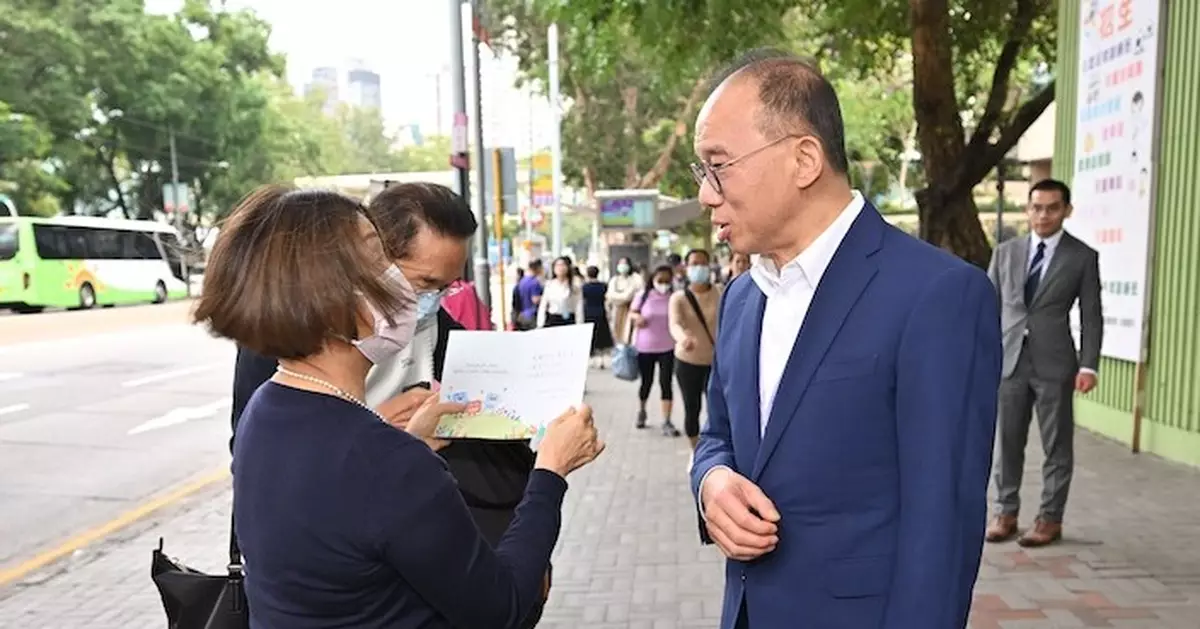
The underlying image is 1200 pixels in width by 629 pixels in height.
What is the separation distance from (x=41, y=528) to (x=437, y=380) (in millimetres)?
5018

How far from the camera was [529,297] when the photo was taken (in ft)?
45.1

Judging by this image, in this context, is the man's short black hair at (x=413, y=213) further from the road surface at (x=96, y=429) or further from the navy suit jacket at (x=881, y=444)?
the navy suit jacket at (x=881, y=444)

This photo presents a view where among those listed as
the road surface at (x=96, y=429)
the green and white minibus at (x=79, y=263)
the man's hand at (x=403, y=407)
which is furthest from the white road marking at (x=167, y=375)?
the man's hand at (x=403, y=407)

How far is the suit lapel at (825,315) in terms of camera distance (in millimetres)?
1599

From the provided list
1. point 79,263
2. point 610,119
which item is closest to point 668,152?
point 610,119

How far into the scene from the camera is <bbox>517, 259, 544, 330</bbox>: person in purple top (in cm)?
1352

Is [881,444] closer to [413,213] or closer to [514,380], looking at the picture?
[514,380]

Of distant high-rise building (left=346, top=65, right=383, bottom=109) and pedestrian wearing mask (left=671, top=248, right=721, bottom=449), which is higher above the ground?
distant high-rise building (left=346, top=65, right=383, bottom=109)

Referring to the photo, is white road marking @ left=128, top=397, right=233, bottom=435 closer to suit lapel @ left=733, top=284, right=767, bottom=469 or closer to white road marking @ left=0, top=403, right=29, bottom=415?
white road marking @ left=0, top=403, right=29, bottom=415

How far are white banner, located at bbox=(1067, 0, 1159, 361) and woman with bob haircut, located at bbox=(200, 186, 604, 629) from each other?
6588mm

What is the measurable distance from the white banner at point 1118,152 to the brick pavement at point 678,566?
127cm

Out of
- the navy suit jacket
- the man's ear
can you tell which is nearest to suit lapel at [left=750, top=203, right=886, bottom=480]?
the navy suit jacket

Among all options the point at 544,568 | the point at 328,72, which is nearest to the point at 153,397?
the point at 544,568

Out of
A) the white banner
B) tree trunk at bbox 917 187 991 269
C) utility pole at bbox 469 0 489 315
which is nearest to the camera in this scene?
the white banner
